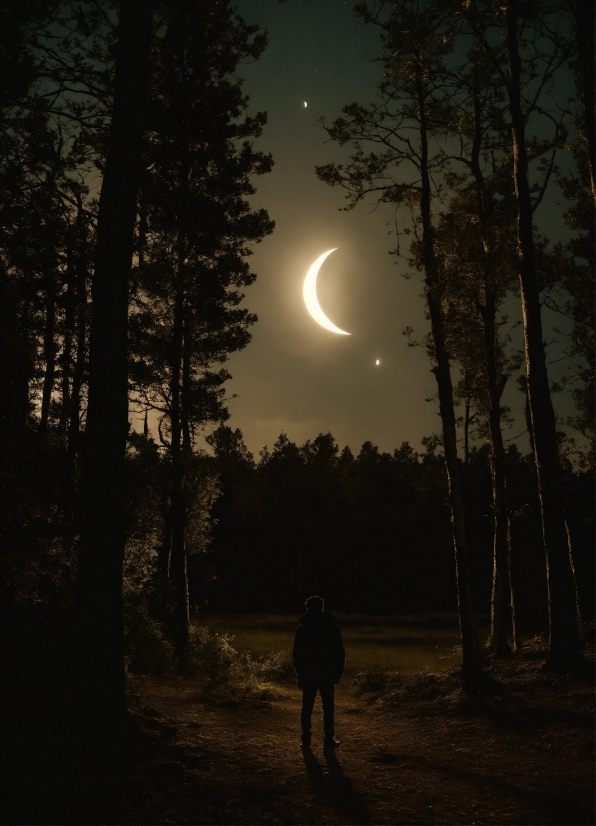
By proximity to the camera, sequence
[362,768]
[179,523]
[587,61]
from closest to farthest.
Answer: [362,768]
[587,61]
[179,523]

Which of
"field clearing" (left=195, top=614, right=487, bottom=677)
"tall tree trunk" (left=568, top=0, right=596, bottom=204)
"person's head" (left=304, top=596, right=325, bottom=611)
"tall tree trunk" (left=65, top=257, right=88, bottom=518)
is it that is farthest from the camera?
"field clearing" (left=195, top=614, right=487, bottom=677)

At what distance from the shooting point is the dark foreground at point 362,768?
5441mm

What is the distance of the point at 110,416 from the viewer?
7.31m

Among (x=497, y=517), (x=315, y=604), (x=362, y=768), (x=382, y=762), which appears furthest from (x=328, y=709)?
(x=497, y=517)

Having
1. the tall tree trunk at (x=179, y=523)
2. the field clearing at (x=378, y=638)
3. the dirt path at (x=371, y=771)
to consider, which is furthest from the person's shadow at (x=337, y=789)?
the tall tree trunk at (x=179, y=523)

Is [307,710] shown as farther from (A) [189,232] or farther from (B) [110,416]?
(A) [189,232]

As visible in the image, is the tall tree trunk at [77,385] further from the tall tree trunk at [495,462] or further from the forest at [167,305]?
the tall tree trunk at [495,462]

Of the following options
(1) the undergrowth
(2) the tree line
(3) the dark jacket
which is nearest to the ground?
(3) the dark jacket

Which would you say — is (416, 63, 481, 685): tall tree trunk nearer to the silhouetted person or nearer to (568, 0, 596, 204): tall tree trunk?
(568, 0, 596, 204): tall tree trunk

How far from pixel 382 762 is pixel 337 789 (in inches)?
56.2

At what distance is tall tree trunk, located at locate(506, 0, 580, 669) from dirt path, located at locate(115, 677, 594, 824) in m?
1.47

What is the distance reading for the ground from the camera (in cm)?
555

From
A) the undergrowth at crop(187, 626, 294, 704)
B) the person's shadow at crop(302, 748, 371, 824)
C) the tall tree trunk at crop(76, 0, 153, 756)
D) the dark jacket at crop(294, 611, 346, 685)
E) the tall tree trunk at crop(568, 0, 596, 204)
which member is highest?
the tall tree trunk at crop(568, 0, 596, 204)

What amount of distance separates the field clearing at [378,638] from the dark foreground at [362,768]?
7562mm
